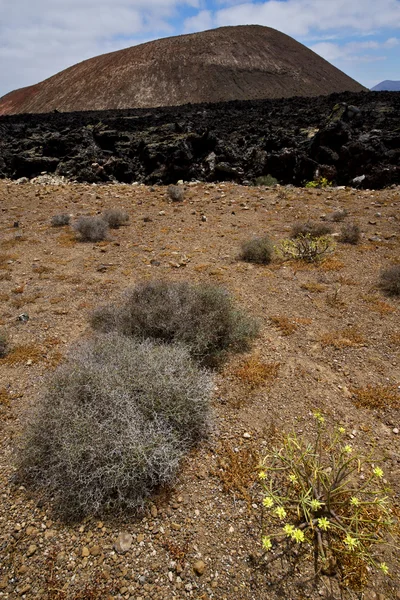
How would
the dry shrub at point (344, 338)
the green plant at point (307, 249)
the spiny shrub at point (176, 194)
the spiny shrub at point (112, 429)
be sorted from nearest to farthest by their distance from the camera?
the spiny shrub at point (112, 429) < the dry shrub at point (344, 338) < the green plant at point (307, 249) < the spiny shrub at point (176, 194)

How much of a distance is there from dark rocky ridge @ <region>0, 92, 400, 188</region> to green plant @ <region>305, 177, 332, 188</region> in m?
0.38

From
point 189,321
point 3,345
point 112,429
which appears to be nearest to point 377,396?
point 189,321

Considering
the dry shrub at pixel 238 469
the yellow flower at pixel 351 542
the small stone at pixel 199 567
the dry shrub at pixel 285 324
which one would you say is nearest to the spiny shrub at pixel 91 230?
the dry shrub at pixel 285 324

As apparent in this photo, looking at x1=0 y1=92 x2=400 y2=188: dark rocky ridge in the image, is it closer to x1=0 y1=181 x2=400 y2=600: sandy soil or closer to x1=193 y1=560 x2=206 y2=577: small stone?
x1=0 y1=181 x2=400 y2=600: sandy soil

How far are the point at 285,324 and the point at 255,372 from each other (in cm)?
110

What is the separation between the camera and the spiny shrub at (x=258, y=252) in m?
6.31

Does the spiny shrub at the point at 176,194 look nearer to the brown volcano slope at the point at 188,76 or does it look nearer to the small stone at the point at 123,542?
the small stone at the point at 123,542

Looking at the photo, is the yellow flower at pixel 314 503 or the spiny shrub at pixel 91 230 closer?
the yellow flower at pixel 314 503

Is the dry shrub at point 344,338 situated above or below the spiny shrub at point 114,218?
below

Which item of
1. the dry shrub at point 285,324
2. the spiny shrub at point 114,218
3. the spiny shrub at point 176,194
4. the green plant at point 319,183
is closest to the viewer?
the dry shrub at point 285,324

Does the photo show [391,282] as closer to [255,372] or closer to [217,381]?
[255,372]

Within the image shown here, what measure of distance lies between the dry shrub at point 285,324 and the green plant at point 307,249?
2.20 meters

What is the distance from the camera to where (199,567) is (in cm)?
201

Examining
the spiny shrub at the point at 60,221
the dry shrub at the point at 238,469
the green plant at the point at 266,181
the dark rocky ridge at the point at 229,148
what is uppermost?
the dark rocky ridge at the point at 229,148
